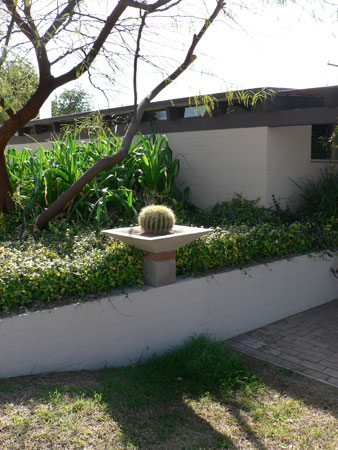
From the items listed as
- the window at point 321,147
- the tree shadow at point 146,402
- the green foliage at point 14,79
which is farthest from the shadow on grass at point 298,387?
the window at point 321,147

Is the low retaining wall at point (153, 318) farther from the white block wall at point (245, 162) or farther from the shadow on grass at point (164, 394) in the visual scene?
the white block wall at point (245, 162)

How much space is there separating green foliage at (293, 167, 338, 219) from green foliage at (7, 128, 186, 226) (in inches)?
73.1

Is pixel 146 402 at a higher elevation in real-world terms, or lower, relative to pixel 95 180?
lower

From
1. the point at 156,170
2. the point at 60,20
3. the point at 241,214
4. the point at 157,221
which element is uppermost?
the point at 60,20

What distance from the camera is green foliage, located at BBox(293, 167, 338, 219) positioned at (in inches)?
254

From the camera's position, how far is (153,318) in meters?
4.50

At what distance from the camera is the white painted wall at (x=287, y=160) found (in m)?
6.47

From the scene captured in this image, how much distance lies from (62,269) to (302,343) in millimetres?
2633

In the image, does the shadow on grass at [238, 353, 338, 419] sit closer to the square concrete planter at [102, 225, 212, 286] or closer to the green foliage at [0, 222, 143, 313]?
the square concrete planter at [102, 225, 212, 286]

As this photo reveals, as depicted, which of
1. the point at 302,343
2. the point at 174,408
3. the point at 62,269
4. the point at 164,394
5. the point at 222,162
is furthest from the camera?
the point at 222,162

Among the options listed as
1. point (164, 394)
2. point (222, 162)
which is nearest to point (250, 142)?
point (222, 162)

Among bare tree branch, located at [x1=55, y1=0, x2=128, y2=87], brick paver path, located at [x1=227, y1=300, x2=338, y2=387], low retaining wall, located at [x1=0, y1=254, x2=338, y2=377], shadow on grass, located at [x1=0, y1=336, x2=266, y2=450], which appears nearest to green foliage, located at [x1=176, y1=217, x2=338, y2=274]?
low retaining wall, located at [x1=0, y1=254, x2=338, y2=377]

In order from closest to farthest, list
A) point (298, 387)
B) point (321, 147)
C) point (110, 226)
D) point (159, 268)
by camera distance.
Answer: point (298, 387)
point (159, 268)
point (110, 226)
point (321, 147)

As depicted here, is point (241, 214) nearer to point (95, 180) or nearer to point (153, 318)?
point (95, 180)
